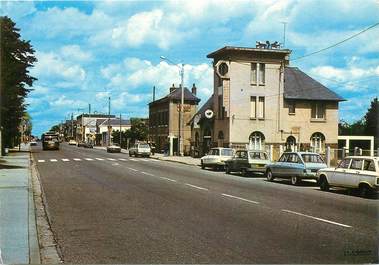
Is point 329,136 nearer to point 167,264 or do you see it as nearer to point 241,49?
point 241,49

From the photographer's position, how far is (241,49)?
53.0m

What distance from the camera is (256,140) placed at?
54.4 m

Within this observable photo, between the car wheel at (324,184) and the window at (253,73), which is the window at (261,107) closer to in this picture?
the window at (253,73)

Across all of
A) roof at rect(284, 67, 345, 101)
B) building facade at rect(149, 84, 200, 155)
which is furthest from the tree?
building facade at rect(149, 84, 200, 155)

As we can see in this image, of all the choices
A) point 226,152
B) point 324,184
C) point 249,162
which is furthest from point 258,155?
point 324,184

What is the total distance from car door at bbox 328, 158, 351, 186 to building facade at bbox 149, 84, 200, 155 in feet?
179

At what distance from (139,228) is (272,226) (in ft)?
8.97

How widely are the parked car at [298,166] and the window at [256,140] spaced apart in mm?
27573

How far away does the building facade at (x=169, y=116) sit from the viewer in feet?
259

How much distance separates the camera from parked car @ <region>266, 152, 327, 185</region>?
80.3ft

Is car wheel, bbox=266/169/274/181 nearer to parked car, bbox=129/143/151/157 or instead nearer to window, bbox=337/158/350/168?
window, bbox=337/158/350/168

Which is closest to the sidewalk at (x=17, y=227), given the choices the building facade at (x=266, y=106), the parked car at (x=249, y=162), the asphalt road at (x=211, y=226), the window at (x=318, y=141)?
the asphalt road at (x=211, y=226)

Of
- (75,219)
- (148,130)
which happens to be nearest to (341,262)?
(75,219)

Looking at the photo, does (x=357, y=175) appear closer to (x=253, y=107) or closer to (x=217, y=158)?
(x=217, y=158)
